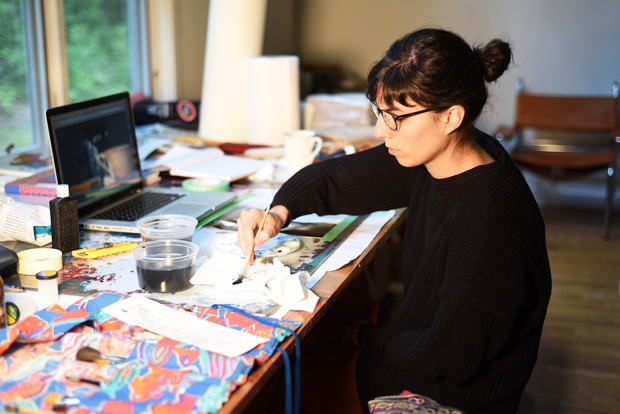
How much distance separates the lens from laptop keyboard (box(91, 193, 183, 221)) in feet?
4.39

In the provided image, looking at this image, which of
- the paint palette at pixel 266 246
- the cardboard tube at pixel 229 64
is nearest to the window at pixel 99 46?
the cardboard tube at pixel 229 64

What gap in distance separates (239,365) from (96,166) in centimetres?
85

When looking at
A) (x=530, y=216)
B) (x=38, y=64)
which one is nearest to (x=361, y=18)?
(x=38, y=64)

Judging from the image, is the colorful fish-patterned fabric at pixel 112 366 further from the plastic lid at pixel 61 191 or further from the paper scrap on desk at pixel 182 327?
the plastic lid at pixel 61 191

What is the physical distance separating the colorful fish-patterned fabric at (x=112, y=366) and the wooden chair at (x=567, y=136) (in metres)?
2.87

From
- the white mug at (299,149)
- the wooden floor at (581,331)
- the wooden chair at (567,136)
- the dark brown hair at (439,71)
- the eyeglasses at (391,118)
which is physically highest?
the dark brown hair at (439,71)

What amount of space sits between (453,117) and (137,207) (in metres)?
0.79

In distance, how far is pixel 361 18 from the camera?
3.98 m

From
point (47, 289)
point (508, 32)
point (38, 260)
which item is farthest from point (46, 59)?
point (508, 32)

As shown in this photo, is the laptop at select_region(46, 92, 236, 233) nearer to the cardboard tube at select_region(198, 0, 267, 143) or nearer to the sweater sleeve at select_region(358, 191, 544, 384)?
the sweater sleeve at select_region(358, 191, 544, 384)

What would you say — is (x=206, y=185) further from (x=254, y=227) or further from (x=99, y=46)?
(x=99, y=46)

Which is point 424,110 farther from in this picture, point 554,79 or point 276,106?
point 554,79

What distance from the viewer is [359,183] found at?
140cm

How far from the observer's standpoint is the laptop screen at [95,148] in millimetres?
1291
